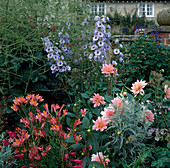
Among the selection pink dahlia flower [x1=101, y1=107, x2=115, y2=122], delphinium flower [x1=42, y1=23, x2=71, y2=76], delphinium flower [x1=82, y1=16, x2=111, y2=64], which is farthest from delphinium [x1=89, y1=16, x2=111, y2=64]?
pink dahlia flower [x1=101, y1=107, x2=115, y2=122]

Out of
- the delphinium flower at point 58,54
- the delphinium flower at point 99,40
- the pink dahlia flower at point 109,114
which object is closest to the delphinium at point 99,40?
the delphinium flower at point 99,40

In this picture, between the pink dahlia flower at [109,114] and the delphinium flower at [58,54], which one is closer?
the pink dahlia flower at [109,114]

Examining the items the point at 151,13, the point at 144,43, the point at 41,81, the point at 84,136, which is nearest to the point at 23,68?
the point at 41,81

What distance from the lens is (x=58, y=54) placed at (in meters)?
2.54

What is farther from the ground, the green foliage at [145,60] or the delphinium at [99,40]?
the delphinium at [99,40]

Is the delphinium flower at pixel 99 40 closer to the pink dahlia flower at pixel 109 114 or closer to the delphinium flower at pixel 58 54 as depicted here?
the delphinium flower at pixel 58 54

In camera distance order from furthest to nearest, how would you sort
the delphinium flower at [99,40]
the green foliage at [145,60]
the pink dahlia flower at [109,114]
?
the green foliage at [145,60] < the delphinium flower at [99,40] < the pink dahlia flower at [109,114]

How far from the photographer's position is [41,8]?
2434mm

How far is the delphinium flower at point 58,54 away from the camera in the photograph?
8.11ft

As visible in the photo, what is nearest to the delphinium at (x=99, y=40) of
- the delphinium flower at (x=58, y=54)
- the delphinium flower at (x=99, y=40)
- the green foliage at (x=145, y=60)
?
the delphinium flower at (x=99, y=40)

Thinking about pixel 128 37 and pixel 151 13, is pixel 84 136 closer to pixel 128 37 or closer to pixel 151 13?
pixel 128 37

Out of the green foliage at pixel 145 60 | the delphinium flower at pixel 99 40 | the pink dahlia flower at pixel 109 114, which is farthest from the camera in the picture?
the green foliage at pixel 145 60

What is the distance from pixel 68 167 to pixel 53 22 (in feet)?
6.20

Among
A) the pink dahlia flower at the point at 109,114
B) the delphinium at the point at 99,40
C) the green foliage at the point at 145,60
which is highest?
the delphinium at the point at 99,40
